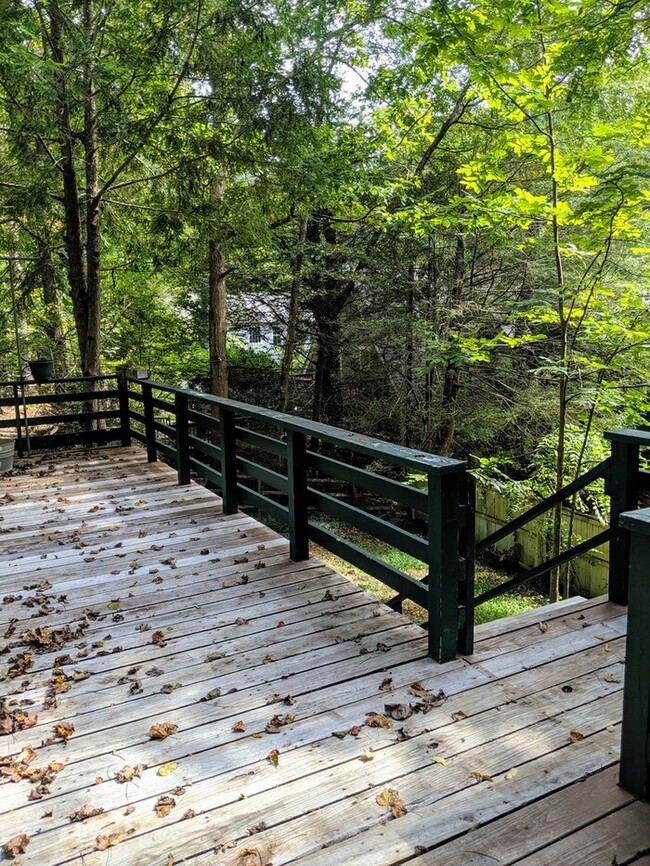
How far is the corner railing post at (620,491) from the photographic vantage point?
112 inches

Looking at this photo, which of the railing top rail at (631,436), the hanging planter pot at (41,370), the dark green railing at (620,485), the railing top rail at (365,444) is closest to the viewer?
the railing top rail at (365,444)

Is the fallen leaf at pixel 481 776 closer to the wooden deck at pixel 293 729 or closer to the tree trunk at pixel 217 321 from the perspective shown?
the wooden deck at pixel 293 729

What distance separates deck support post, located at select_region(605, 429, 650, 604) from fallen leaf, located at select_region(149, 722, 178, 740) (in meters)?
2.22

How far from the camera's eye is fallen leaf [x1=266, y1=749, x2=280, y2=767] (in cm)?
192

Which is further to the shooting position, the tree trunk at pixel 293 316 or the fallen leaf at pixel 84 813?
the tree trunk at pixel 293 316

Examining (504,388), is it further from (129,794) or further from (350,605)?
(129,794)

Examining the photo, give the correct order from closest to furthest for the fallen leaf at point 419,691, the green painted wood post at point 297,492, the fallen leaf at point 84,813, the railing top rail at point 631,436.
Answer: the fallen leaf at point 84,813 → the fallen leaf at point 419,691 → the railing top rail at point 631,436 → the green painted wood post at point 297,492

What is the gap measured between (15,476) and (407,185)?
6654mm

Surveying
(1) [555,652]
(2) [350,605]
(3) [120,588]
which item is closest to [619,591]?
(1) [555,652]

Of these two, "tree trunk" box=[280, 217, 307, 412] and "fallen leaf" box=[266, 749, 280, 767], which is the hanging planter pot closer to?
"tree trunk" box=[280, 217, 307, 412]

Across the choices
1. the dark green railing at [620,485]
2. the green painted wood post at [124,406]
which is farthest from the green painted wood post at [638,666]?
the green painted wood post at [124,406]

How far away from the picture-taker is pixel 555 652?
101 inches

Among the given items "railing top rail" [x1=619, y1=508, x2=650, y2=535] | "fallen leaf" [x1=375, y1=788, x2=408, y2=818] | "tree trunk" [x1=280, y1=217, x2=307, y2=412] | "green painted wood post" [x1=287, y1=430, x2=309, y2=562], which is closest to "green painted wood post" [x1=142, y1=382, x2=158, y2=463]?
"green painted wood post" [x1=287, y1=430, x2=309, y2=562]

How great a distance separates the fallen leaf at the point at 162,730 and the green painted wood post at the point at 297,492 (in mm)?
1655
